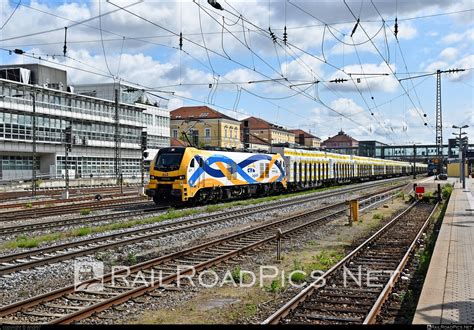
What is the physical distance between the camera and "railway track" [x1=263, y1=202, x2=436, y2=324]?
7594 mm

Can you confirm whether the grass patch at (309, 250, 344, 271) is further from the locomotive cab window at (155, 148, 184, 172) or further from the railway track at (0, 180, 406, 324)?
the locomotive cab window at (155, 148, 184, 172)

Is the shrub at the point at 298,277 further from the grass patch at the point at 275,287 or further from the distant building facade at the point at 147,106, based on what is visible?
the distant building facade at the point at 147,106

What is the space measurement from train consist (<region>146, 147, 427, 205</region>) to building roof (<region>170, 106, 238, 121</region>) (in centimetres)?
4690

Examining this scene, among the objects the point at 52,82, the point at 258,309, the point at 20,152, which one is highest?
the point at 52,82

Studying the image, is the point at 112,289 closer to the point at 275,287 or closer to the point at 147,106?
the point at 275,287

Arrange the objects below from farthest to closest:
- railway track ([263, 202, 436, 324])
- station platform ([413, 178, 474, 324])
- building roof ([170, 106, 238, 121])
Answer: building roof ([170, 106, 238, 121]) → railway track ([263, 202, 436, 324]) → station platform ([413, 178, 474, 324])

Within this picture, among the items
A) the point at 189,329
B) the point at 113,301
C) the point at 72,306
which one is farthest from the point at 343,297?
the point at 72,306

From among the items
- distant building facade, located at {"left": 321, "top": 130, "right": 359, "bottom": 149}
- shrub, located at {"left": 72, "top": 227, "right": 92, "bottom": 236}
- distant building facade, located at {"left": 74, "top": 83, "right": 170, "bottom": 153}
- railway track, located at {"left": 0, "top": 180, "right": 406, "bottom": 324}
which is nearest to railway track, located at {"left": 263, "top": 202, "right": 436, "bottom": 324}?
railway track, located at {"left": 0, "top": 180, "right": 406, "bottom": 324}

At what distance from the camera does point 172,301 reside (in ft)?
28.2

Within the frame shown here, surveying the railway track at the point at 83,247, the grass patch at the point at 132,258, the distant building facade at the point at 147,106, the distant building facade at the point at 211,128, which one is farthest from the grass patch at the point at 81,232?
the distant building facade at the point at 211,128

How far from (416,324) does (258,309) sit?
266cm

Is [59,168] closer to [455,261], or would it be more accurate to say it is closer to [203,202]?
[203,202]

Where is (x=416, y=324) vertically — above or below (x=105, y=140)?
below

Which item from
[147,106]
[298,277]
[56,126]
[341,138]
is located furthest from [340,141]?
[298,277]
